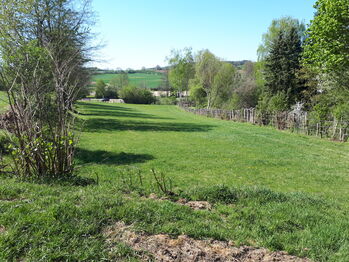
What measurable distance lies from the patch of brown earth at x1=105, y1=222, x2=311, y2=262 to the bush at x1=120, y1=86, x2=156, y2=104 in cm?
8500

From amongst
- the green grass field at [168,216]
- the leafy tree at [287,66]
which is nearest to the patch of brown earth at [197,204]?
the green grass field at [168,216]

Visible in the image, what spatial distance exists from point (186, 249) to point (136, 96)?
85407 mm

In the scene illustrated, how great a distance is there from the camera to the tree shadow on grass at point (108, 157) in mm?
10180

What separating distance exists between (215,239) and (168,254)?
2.56 ft

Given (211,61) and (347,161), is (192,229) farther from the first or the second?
(211,61)

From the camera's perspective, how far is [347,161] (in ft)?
38.1

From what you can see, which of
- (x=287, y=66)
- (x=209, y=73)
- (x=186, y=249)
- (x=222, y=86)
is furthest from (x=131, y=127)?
(x=209, y=73)

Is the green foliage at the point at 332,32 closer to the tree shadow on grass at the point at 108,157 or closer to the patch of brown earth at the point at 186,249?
the tree shadow on grass at the point at 108,157

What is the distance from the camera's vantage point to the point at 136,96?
285ft

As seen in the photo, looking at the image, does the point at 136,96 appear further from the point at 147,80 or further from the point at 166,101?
the point at 147,80

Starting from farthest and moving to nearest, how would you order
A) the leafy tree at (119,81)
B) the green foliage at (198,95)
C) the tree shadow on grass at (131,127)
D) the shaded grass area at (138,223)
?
the leafy tree at (119,81) < the green foliage at (198,95) < the tree shadow on grass at (131,127) < the shaded grass area at (138,223)

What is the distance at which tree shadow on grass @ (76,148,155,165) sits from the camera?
10.2m

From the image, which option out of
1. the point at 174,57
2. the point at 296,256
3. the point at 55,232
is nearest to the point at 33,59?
the point at 55,232

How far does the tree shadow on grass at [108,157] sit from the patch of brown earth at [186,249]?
263 inches
